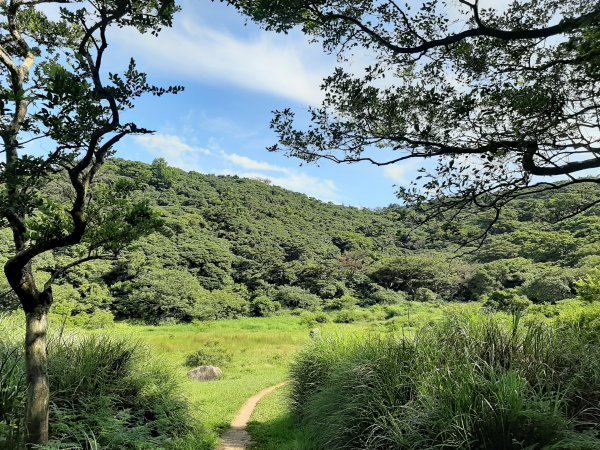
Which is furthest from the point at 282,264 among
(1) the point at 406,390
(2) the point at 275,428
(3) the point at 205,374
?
(1) the point at 406,390

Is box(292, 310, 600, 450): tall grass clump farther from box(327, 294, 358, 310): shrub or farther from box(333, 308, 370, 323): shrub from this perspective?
box(327, 294, 358, 310): shrub

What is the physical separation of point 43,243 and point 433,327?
592cm

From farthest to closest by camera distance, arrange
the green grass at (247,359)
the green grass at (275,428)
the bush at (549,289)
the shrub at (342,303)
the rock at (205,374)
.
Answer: the shrub at (342,303)
the bush at (549,289)
the rock at (205,374)
the green grass at (247,359)
the green grass at (275,428)

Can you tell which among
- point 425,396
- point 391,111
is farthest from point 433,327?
point 391,111

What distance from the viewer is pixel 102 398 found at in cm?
688

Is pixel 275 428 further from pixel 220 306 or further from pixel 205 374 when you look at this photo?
pixel 220 306

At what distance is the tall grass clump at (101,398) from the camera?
5.87 m

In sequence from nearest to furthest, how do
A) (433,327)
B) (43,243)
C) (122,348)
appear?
1. (43,243)
2. (433,327)
3. (122,348)

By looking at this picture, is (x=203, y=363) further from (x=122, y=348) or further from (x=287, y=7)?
(x=287, y=7)

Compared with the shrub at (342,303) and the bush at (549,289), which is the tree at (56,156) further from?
the shrub at (342,303)

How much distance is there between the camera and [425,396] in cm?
497

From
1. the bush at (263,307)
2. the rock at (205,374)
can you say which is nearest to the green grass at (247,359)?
the rock at (205,374)

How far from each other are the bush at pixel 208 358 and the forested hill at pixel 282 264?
11094 millimetres

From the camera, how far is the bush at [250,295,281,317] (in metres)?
42.8
